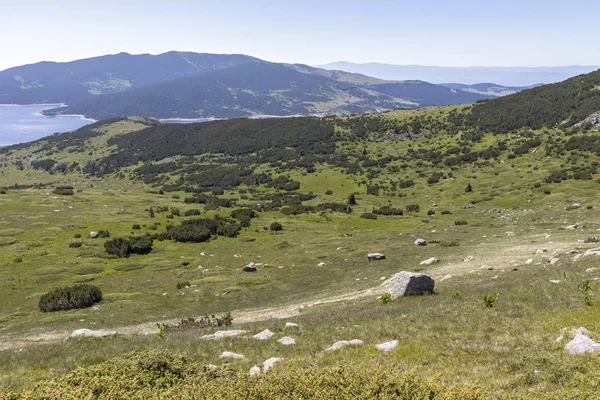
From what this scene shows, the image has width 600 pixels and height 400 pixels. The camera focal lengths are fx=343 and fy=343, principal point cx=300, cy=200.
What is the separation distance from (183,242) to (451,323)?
49.5 metres

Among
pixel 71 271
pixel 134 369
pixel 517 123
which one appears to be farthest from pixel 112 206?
pixel 517 123

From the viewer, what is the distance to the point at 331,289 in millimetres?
32875

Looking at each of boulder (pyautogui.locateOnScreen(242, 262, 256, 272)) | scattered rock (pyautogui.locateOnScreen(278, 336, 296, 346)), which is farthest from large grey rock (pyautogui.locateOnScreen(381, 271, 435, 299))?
boulder (pyautogui.locateOnScreen(242, 262, 256, 272))

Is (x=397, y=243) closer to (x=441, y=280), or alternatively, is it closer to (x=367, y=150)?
(x=441, y=280)

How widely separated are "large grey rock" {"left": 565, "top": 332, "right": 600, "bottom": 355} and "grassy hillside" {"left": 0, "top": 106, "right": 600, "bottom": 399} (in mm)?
371

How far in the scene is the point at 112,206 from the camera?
78.3m

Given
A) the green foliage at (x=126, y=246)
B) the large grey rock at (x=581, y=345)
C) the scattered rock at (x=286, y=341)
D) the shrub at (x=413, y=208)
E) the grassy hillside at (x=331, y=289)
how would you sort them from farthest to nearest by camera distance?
the shrub at (x=413, y=208) < the green foliage at (x=126, y=246) < the scattered rock at (x=286, y=341) < the large grey rock at (x=581, y=345) < the grassy hillside at (x=331, y=289)

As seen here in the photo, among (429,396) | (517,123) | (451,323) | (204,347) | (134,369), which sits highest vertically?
(517,123)

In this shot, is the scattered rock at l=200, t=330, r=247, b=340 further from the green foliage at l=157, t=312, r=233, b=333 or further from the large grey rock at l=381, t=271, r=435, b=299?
the large grey rock at l=381, t=271, r=435, b=299

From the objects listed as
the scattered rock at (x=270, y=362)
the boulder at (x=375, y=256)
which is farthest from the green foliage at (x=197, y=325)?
the boulder at (x=375, y=256)

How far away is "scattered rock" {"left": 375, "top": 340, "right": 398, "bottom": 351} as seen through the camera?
1287 cm

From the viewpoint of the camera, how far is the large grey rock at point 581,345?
1016 cm

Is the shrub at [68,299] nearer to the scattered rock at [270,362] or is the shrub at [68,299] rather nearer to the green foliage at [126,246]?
the green foliage at [126,246]

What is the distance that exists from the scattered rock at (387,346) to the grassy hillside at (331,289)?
0.38m
